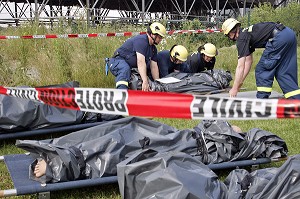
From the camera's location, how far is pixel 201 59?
813cm

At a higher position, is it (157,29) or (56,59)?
(157,29)

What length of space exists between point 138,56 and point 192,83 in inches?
50.6

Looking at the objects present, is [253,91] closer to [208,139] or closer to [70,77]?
[70,77]

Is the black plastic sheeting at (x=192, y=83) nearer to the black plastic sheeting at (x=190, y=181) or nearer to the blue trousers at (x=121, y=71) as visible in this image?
the blue trousers at (x=121, y=71)

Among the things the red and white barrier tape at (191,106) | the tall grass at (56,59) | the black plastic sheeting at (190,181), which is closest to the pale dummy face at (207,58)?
the tall grass at (56,59)

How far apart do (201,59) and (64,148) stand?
518 cm

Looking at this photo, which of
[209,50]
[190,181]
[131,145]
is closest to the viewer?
[190,181]

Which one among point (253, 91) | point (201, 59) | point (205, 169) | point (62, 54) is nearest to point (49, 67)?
point (62, 54)

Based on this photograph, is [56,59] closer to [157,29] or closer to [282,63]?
[157,29]

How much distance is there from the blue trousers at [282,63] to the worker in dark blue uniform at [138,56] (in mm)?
1853

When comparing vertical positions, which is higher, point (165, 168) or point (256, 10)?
point (256, 10)

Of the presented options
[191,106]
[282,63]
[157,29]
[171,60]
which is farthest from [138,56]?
[191,106]

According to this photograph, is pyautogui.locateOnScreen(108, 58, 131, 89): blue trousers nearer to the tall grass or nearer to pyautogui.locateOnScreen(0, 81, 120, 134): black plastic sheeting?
the tall grass

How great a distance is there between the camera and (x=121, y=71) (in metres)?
6.96
